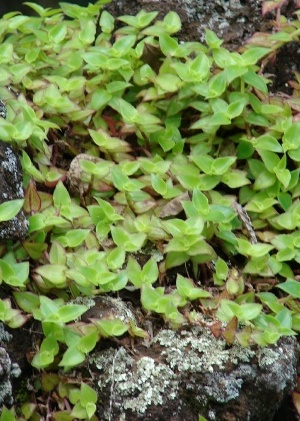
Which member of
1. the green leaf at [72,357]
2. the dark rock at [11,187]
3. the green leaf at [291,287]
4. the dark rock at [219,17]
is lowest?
the green leaf at [72,357]

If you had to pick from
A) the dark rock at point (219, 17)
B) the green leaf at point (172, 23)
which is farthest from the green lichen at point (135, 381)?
the dark rock at point (219, 17)

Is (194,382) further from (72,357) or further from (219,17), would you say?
(219,17)

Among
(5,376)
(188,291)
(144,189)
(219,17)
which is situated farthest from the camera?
(219,17)

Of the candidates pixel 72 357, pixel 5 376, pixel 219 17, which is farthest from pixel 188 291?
pixel 219 17

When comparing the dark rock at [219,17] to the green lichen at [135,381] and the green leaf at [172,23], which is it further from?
the green lichen at [135,381]

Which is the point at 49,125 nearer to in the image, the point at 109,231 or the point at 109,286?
the point at 109,231
